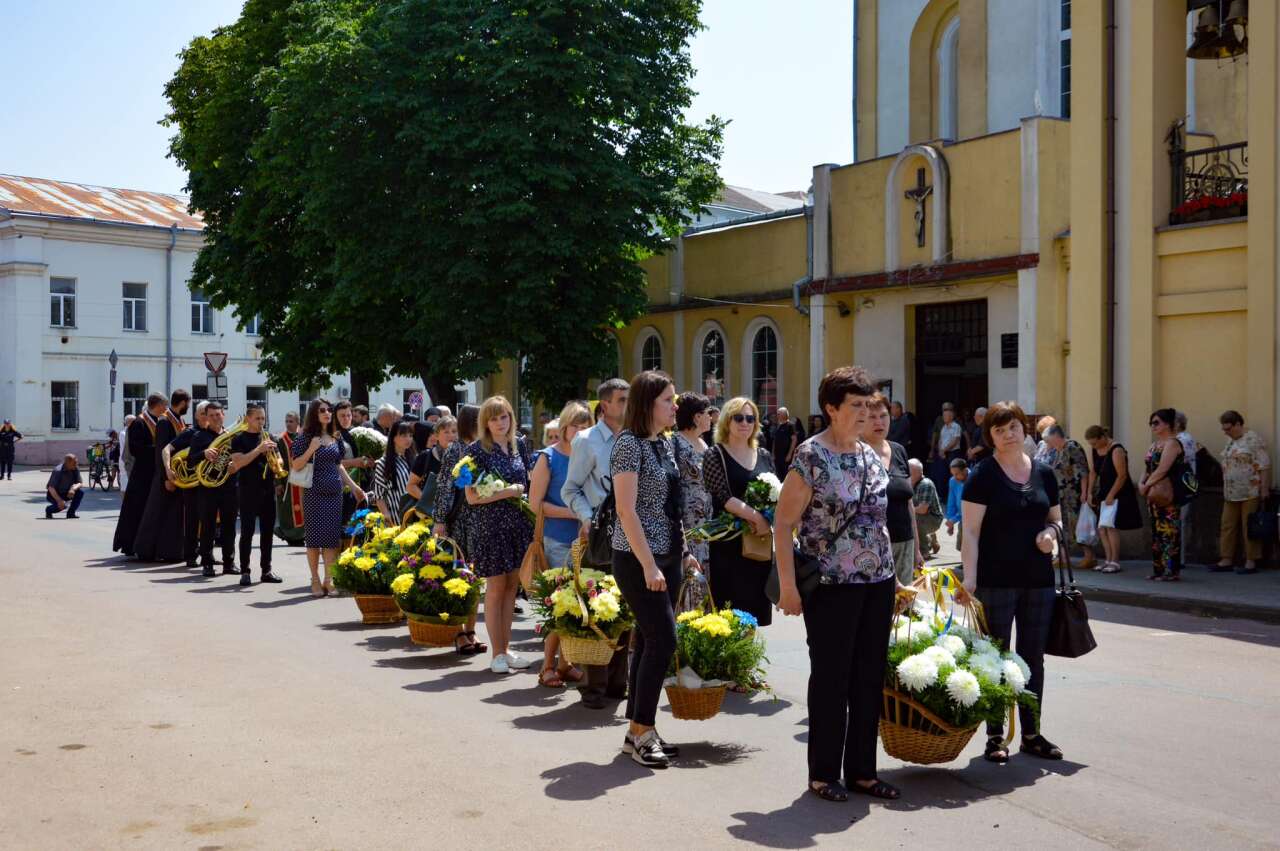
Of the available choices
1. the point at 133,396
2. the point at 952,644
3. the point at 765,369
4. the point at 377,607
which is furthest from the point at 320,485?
the point at 133,396

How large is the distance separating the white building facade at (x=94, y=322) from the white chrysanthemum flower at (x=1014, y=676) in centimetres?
4719

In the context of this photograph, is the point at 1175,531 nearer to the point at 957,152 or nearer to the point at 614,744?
the point at 614,744

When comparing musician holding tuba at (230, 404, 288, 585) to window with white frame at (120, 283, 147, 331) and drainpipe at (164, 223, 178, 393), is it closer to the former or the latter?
window with white frame at (120, 283, 147, 331)

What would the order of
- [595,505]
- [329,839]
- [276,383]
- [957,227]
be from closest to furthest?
[329,839]
[595,505]
[957,227]
[276,383]

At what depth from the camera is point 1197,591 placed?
1388 centimetres

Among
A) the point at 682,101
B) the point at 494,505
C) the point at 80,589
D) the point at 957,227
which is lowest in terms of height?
the point at 80,589

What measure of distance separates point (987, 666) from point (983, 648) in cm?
16

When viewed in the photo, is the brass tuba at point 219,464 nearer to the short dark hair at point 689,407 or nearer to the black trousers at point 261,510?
the black trousers at point 261,510

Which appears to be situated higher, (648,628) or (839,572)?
(839,572)

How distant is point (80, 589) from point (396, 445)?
3595mm

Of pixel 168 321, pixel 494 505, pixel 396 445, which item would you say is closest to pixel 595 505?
pixel 494 505

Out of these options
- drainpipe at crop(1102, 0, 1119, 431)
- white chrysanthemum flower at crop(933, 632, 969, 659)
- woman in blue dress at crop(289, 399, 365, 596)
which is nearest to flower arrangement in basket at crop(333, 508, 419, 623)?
woman in blue dress at crop(289, 399, 365, 596)

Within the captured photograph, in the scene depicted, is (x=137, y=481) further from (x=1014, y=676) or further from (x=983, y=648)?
(x=1014, y=676)

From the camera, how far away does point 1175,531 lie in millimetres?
14922
